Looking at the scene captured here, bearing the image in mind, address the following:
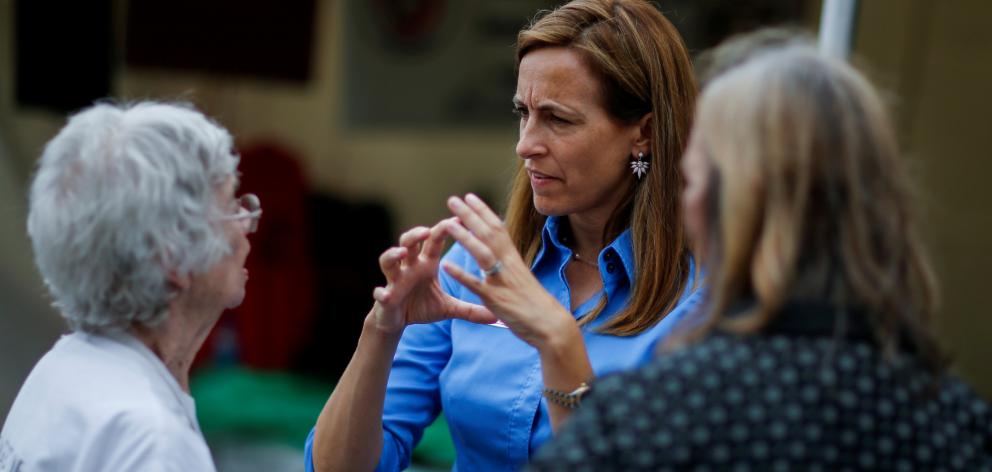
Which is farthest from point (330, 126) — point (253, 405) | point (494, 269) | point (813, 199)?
point (813, 199)

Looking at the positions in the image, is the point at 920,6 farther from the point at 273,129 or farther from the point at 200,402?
the point at 200,402

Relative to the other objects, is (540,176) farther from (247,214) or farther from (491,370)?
(247,214)

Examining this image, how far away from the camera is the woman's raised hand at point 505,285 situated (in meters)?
1.79

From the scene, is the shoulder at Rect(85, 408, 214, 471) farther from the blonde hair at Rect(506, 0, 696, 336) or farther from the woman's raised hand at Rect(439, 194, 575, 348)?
the blonde hair at Rect(506, 0, 696, 336)

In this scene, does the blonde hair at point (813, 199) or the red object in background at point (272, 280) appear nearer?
the blonde hair at point (813, 199)

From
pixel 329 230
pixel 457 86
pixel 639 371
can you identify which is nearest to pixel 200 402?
pixel 329 230

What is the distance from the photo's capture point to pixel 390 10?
5.45 metres

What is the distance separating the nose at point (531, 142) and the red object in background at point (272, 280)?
3.76 metres

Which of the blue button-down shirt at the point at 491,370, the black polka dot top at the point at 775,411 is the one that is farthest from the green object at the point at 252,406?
the black polka dot top at the point at 775,411

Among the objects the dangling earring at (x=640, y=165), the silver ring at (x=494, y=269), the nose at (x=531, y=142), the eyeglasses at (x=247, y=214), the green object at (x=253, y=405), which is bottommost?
the green object at (x=253, y=405)

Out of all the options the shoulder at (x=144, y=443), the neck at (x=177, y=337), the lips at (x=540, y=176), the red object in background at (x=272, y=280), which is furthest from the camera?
the red object in background at (x=272, y=280)

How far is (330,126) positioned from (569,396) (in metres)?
4.83

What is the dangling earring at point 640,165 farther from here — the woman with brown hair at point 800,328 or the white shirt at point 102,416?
the white shirt at point 102,416

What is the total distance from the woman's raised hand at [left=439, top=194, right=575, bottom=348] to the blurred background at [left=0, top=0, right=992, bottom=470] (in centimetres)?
288
